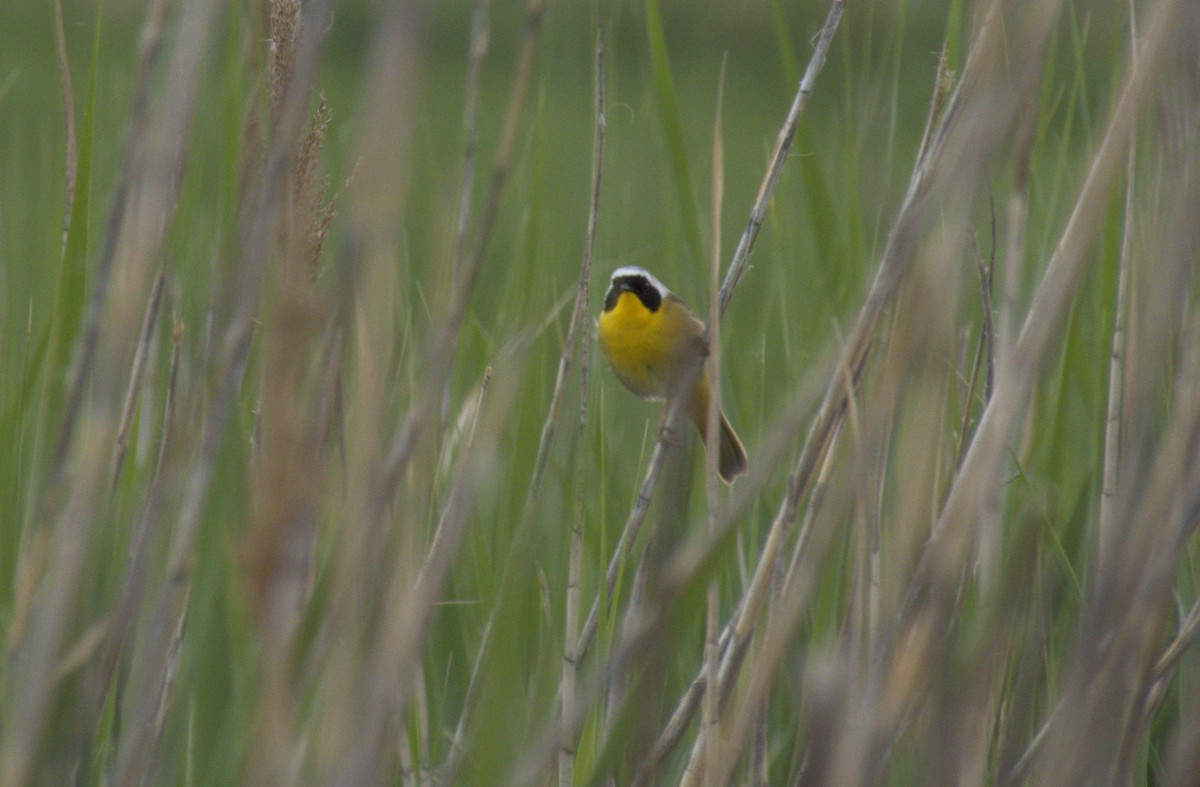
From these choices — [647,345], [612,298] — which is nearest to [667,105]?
[647,345]

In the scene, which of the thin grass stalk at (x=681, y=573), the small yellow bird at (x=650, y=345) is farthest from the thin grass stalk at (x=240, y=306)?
the small yellow bird at (x=650, y=345)

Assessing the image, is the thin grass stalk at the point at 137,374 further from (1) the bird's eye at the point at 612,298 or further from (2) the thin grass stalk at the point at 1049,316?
(1) the bird's eye at the point at 612,298

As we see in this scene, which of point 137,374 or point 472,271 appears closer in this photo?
point 472,271

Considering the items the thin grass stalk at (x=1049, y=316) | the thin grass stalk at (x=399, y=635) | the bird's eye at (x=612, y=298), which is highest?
the bird's eye at (x=612, y=298)

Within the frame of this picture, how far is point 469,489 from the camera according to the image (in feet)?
2.34

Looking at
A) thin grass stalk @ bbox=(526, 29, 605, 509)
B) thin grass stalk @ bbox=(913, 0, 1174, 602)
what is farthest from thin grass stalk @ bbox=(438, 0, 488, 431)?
thin grass stalk @ bbox=(913, 0, 1174, 602)

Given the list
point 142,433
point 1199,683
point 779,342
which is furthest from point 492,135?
point 1199,683

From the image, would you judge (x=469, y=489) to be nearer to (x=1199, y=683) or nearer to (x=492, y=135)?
(x=1199, y=683)

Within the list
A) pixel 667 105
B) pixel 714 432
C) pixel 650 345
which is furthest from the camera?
pixel 650 345

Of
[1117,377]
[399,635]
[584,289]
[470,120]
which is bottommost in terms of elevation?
[399,635]

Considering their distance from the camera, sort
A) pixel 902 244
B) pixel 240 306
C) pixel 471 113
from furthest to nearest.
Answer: pixel 471 113
pixel 902 244
pixel 240 306

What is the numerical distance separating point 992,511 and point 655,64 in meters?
0.49

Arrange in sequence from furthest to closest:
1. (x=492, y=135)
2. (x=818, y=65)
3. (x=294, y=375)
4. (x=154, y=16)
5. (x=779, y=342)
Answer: (x=492, y=135) < (x=779, y=342) < (x=818, y=65) < (x=154, y=16) < (x=294, y=375)

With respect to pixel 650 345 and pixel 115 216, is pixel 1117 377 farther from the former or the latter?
pixel 650 345
